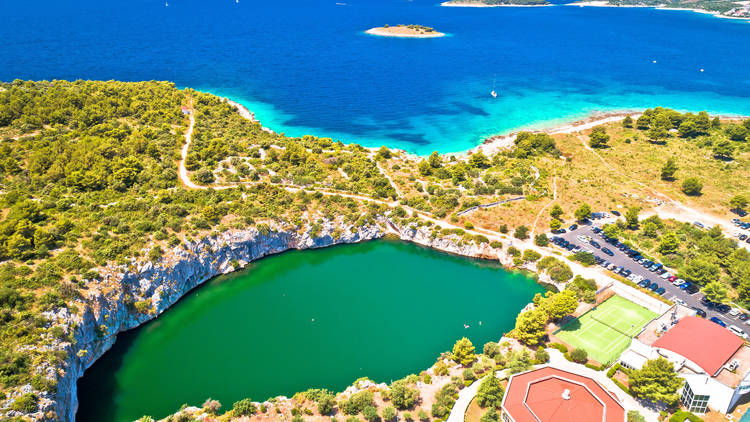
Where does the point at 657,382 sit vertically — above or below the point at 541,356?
above

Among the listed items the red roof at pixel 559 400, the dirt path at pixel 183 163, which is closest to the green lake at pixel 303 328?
the red roof at pixel 559 400

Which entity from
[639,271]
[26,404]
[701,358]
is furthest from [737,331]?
[26,404]

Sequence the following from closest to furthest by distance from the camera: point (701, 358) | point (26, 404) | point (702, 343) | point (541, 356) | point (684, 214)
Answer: point (26, 404) < point (701, 358) < point (702, 343) < point (541, 356) < point (684, 214)

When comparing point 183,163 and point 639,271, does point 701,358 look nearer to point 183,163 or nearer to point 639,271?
point 639,271

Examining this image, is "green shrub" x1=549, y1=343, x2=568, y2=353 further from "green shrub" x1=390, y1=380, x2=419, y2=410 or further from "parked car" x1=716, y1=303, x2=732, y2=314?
"parked car" x1=716, y1=303, x2=732, y2=314

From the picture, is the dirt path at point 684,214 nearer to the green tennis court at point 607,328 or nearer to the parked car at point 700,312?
the parked car at point 700,312

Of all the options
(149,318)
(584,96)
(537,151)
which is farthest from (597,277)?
(584,96)
